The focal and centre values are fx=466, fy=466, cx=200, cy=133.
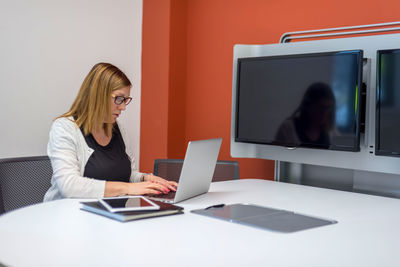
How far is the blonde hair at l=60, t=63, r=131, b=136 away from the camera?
2213mm

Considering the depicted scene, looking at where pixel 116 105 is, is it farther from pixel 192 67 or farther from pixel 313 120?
pixel 192 67

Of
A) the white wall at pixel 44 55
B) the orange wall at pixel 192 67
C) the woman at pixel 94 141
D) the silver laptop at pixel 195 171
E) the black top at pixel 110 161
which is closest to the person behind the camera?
the silver laptop at pixel 195 171

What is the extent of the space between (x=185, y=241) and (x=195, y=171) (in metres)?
0.56

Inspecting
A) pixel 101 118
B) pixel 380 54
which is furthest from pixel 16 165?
pixel 380 54

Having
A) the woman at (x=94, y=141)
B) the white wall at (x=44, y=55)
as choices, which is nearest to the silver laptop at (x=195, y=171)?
the woman at (x=94, y=141)

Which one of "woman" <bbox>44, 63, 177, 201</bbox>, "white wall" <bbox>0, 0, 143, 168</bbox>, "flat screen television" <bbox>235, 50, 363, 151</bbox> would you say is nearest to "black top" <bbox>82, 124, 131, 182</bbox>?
"woman" <bbox>44, 63, 177, 201</bbox>

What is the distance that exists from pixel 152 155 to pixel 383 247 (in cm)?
251

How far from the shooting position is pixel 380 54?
6.90 ft

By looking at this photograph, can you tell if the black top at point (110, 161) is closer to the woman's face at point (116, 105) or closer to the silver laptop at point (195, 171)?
the woman's face at point (116, 105)

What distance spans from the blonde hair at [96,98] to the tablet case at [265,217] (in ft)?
2.67

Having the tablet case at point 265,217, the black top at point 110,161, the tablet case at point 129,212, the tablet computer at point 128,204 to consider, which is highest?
the black top at point 110,161

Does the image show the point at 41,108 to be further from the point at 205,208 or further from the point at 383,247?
the point at 383,247

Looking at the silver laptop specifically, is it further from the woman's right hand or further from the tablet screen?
the tablet screen

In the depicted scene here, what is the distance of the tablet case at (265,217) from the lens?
58.4 inches
